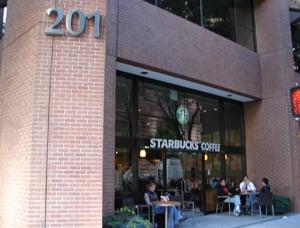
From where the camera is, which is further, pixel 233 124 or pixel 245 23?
pixel 245 23

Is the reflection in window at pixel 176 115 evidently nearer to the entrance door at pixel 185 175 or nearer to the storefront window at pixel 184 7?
the entrance door at pixel 185 175

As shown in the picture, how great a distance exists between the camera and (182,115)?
14.0 metres

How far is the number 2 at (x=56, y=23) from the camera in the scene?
24.6 feet

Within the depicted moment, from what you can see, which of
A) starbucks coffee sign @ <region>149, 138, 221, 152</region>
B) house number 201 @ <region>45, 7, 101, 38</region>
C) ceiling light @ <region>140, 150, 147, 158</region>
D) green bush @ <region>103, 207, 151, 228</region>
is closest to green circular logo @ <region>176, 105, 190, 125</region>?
starbucks coffee sign @ <region>149, 138, 221, 152</region>

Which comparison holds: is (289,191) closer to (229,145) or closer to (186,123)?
(229,145)

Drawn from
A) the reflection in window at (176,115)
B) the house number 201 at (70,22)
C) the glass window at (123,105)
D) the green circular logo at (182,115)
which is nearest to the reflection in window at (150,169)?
the reflection in window at (176,115)

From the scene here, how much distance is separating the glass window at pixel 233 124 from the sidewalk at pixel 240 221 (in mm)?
3433

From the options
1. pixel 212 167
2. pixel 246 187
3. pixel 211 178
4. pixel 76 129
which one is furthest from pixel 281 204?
pixel 76 129

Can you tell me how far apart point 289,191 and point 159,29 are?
8.51 meters

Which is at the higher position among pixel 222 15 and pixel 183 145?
pixel 222 15

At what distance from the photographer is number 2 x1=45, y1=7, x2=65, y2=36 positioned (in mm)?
7496

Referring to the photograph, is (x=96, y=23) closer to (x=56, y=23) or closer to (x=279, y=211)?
(x=56, y=23)

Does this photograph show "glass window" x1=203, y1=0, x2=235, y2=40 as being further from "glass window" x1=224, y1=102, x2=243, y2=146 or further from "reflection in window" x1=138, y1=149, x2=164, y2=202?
"reflection in window" x1=138, y1=149, x2=164, y2=202

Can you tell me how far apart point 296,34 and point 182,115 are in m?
8.66
